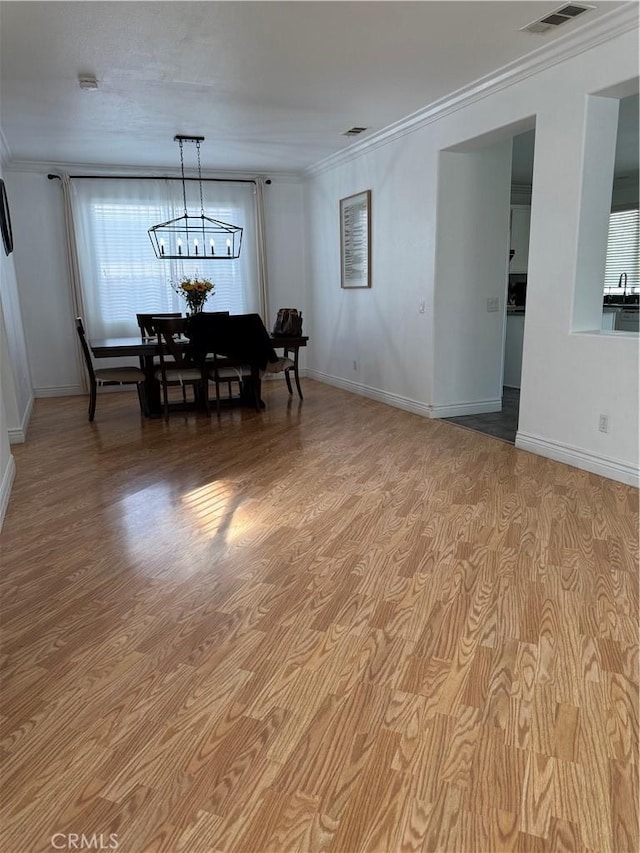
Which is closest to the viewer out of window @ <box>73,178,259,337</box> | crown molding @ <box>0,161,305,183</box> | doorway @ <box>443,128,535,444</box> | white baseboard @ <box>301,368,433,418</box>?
doorway @ <box>443,128,535,444</box>

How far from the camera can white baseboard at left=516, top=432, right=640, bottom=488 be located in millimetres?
3402

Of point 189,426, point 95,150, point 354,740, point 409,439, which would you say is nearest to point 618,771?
point 354,740

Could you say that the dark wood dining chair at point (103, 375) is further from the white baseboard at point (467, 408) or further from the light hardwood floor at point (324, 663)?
the white baseboard at point (467, 408)

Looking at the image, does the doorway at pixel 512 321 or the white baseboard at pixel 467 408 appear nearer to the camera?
the doorway at pixel 512 321

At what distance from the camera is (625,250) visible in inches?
300

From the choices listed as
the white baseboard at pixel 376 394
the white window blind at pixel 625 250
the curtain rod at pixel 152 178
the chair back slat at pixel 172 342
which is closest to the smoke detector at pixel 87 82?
the chair back slat at pixel 172 342

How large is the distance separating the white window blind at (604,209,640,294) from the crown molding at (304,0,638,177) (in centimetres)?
375

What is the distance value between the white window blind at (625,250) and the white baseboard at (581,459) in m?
4.48

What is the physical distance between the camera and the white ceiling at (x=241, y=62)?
2.97 m

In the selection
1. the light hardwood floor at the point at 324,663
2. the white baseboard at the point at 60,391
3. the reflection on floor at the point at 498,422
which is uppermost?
the white baseboard at the point at 60,391

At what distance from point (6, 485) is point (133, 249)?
172 inches

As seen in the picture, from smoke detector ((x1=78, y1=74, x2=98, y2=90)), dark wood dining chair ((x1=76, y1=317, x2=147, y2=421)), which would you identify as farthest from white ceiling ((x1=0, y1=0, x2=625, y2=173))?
dark wood dining chair ((x1=76, y1=317, x2=147, y2=421))

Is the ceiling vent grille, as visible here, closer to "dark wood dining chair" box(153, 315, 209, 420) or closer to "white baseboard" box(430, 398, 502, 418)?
"white baseboard" box(430, 398, 502, 418)

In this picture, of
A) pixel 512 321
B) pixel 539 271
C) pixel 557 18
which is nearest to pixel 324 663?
pixel 539 271
